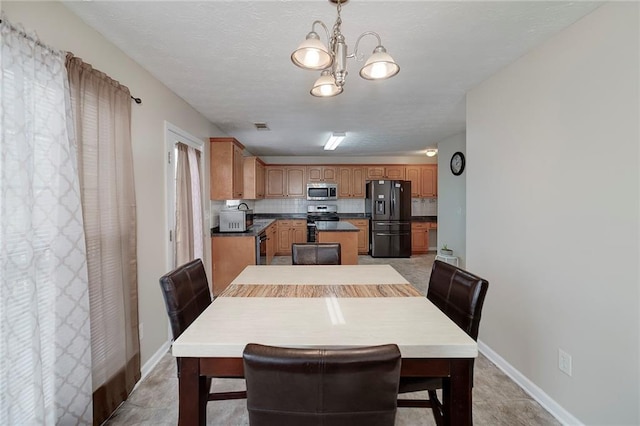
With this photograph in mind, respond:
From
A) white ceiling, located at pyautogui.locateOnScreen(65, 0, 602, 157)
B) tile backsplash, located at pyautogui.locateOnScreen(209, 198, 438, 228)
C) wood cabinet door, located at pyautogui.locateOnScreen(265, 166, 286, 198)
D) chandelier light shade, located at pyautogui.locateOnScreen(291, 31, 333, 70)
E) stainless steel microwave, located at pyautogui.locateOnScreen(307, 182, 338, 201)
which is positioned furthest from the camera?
tile backsplash, located at pyautogui.locateOnScreen(209, 198, 438, 228)

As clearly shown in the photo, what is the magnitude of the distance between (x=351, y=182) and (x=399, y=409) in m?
5.45

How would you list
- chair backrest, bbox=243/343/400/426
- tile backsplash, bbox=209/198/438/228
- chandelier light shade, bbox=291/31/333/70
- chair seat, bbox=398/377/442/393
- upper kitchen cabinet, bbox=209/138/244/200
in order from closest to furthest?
chair backrest, bbox=243/343/400/426, chandelier light shade, bbox=291/31/333/70, chair seat, bbox=398/377/442/393, upper kitchen cabinet, bbox=209/138/244/200, tile backsplash, bbox=209/198/438/228

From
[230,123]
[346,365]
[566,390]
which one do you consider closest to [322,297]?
[346,365]

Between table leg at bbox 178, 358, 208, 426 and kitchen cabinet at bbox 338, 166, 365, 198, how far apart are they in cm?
602

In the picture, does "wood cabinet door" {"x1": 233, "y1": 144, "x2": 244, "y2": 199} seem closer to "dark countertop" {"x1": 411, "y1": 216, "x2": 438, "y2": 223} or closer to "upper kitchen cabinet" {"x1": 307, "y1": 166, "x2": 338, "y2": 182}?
"upper kitchen cabinet" {"x1": 307, "y1": 166, "x2": 338, "y2": 182}

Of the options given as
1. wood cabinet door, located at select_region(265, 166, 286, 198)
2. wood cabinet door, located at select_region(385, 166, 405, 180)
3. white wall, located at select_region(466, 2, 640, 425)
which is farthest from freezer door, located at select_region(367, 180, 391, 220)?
white wall, located at select_region(466, 2, 640, 425)

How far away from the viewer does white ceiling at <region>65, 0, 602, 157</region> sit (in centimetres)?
154

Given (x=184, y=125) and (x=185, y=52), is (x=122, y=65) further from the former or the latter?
(x=184, y=125)

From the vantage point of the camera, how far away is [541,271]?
6.28 feet

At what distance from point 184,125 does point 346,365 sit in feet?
9.89

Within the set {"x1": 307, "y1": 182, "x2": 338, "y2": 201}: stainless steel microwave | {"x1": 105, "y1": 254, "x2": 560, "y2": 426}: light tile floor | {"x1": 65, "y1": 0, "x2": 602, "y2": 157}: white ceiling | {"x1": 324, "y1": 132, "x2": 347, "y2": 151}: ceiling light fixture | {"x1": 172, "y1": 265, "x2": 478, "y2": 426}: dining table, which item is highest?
{"x1": 324, "y1": 132, "x2": 347, "y2": 151}: ceiling light fixture

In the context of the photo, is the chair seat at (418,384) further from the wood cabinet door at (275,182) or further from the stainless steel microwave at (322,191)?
the wood cabinet door at (275,182)

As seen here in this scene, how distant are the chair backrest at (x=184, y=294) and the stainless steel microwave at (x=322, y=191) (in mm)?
5090

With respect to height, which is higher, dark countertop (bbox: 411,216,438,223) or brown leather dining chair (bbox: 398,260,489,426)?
dark countertop (bbox: 411,216,438,223)
